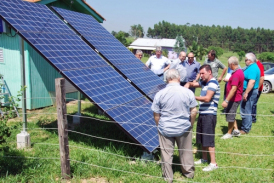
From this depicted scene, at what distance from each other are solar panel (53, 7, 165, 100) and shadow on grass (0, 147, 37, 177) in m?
3.00

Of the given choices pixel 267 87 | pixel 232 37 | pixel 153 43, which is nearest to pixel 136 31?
pixel 232 37

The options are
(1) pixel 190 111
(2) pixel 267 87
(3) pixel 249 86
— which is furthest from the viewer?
(2) pixel 267 87

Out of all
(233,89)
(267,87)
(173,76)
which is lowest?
(267,87)

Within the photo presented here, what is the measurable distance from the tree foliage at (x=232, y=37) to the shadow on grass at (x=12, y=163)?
93085 mm

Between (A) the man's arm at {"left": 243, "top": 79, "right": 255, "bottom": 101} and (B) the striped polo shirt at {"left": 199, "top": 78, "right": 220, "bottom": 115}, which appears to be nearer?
(B) the striped polo shirt at {"left": 199, "top": 78, "right": 220, "bottom": 115}

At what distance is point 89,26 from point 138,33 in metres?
147

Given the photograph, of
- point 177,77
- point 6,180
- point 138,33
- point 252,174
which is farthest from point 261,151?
point 138,33

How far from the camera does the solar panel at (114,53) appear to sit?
7184mm

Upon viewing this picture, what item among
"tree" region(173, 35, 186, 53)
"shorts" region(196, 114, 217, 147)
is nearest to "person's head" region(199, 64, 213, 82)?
"shorts" region(196, 114, 217, 147)

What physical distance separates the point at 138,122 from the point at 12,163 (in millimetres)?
2305

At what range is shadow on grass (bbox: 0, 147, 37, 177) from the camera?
4695 mm

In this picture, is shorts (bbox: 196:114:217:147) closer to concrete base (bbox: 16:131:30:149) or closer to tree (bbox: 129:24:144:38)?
concrete base (bbox: 16:131:30:149)

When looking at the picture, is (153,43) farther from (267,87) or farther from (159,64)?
(159,64)

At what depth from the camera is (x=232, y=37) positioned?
368 feet
